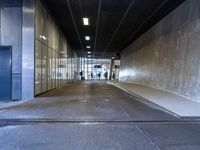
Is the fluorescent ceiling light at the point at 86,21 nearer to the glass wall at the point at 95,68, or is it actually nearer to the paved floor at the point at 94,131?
the paved floor at the point at 94,131

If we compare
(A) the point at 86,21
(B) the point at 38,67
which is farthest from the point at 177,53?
(B) the point at 38,67

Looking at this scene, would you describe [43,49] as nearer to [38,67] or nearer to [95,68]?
[38,67]

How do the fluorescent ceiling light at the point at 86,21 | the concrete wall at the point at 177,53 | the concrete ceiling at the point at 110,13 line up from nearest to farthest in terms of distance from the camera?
the concrete wall at the point at 177,53
the concrete ceiling at the point at 110,13
the fluorescent ceiling light at the point at 86,21

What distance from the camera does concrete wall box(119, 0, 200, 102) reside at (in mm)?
7418

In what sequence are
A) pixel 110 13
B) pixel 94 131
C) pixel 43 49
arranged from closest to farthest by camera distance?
1. pixel 94 131
2. pixel 43 49
3. pixel 110 13

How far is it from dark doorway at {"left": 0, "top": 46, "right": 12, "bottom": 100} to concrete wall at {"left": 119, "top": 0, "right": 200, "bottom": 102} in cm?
747

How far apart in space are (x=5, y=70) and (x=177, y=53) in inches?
306

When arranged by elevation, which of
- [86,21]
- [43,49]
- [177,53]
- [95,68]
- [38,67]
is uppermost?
[86,21]

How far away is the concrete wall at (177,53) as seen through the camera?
24.3 ft

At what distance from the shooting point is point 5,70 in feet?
27.1

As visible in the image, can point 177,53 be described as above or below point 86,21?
below

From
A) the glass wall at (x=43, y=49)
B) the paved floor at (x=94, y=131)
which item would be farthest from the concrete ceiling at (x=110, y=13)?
the paved floor at (x=94, y=131)

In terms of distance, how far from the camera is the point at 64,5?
9086mm

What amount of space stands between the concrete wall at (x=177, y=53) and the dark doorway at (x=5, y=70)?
24.5 ft
